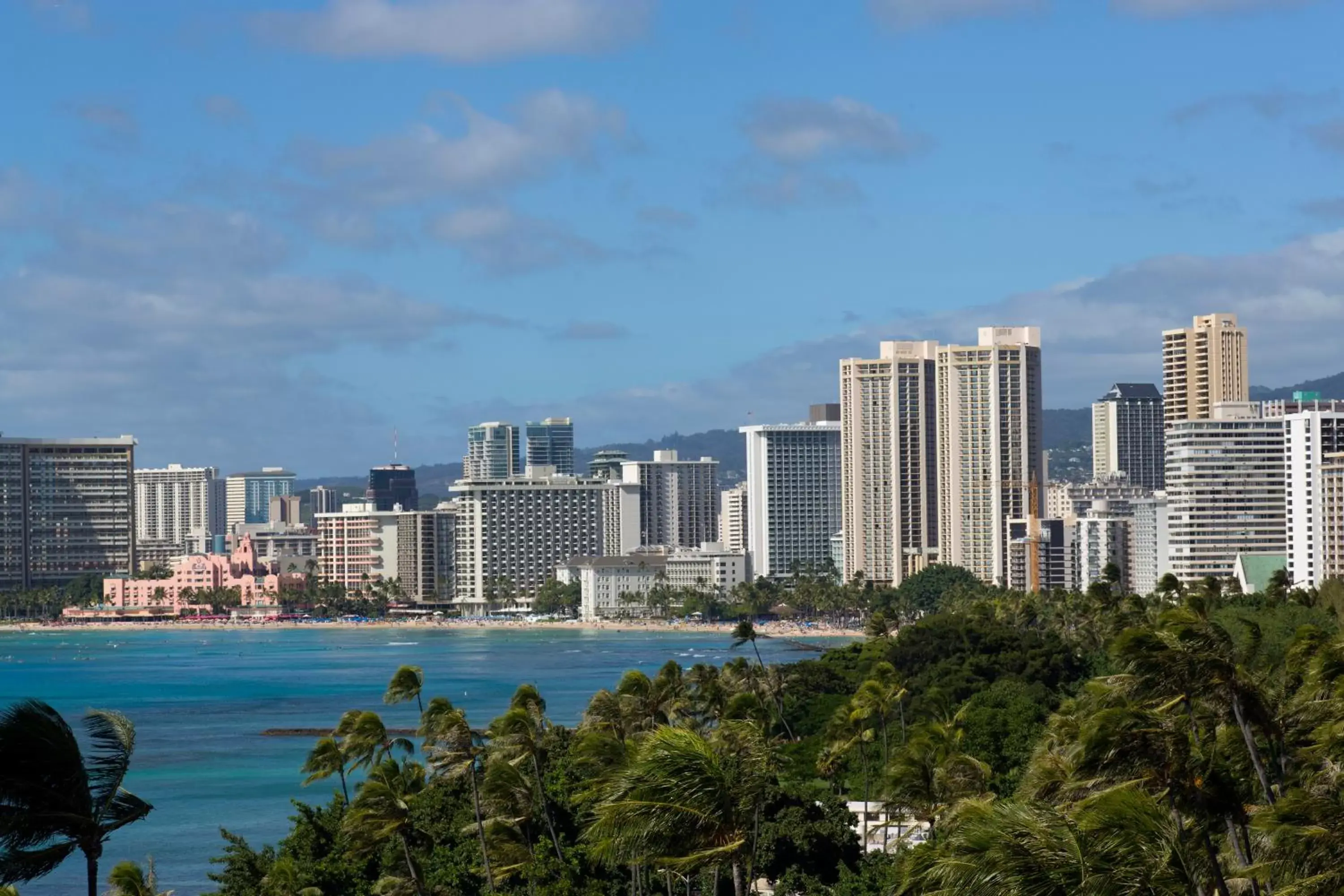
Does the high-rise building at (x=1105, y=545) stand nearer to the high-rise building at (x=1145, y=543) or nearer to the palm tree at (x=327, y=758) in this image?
the high-rise building at (x=1145, y=543)

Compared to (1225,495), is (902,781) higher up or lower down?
lower down

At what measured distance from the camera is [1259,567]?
119562 mm

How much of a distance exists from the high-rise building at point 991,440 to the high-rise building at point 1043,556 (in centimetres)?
433

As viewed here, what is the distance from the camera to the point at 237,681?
129 m

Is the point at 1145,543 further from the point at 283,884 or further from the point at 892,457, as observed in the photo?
the point at 283,884

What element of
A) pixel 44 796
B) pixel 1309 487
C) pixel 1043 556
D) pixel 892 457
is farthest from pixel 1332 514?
pixel 44 796

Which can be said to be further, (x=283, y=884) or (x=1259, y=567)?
(x=1259, y=567)

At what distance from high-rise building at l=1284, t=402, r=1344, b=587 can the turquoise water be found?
40.0 meters

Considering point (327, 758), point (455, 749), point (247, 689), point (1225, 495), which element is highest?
point (1225, 495)

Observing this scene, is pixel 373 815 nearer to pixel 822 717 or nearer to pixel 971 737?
pixel 971 737

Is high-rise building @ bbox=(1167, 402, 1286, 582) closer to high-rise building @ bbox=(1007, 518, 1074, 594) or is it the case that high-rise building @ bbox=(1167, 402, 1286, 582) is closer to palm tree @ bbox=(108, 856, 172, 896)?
high-rise building @ bbox=(1007, 518, 1074, 594)

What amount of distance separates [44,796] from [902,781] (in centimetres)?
1947

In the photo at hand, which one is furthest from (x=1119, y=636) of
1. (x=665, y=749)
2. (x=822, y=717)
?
(x=822, y=717)

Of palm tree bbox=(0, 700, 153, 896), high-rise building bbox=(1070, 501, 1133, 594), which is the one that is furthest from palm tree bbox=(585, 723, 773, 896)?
high-rise building bbox=(1070, 501, 1133, 594)
